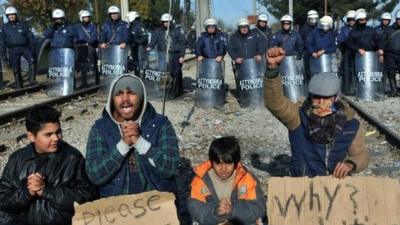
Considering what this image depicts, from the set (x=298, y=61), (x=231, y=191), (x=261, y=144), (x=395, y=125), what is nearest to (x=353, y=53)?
(x=298, y=61)

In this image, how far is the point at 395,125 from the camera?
36.0ft

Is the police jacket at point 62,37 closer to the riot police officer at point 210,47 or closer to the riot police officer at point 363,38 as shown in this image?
the riot police officer at point 210,47

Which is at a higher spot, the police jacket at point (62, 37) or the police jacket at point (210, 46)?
the police jacket at point (62, 37)

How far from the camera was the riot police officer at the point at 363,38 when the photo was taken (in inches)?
580

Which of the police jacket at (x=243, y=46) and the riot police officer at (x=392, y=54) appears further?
the riot police officer at (x=392, y=54)

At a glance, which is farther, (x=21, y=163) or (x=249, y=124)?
(x=249, y=124)

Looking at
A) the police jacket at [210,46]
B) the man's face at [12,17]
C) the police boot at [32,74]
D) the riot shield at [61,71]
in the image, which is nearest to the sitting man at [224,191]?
the police jacket at [210,46]

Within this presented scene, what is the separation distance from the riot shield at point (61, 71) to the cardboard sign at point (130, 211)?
1256 cm

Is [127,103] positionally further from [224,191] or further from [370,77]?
[370,77]

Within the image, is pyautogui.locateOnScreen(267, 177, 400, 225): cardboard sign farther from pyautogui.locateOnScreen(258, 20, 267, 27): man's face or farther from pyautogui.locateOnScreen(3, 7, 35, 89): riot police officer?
pyautogui.locateOnScreen(3, 7, 35, 89): riot police officer

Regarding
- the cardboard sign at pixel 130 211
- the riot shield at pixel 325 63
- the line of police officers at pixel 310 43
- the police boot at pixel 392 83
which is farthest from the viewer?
the police boot at pixel 392 83

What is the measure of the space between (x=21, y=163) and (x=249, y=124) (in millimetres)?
7887

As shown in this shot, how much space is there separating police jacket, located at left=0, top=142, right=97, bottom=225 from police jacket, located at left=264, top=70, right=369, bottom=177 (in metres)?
1.26

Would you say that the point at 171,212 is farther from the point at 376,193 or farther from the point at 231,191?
the point at 376,193
